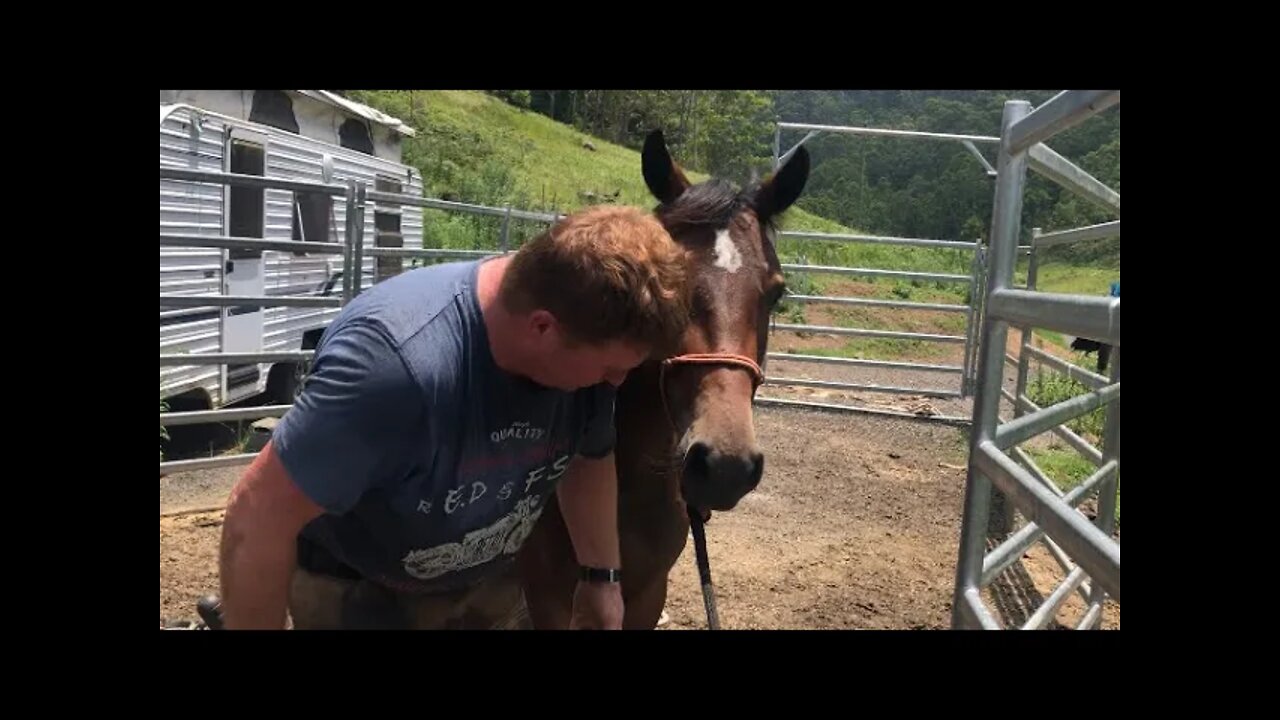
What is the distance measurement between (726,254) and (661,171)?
52 centimetres

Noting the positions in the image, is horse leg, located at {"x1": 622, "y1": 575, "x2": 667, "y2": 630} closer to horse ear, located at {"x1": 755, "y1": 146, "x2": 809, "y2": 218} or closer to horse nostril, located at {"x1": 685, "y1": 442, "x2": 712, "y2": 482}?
horse nostril, located at {"x1": 685, "y1": 442, "x2": 712, "y2": 482}

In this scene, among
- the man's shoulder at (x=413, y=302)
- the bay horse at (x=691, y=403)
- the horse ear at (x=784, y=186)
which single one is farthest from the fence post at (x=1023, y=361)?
the man's shoulder at (x=413, y=302)

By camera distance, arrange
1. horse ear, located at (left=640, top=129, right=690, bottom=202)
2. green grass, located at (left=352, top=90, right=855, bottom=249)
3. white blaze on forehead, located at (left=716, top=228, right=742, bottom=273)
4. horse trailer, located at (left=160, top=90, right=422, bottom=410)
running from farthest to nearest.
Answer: green grass, located at (left=352, top=90, right=855, bottom=249) < horse trailer, located at (left=160, top=90, right=422, bottom=410) < horse ear, located at (left=640, top=129, right=690, bottom=202) < white blaze on forehead, located at (left=716, top=228, right=742, bottom=273)

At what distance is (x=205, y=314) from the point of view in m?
5.98

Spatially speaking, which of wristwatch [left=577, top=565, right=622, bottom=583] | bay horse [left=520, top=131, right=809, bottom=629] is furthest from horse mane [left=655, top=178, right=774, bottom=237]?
wristwatch [left=577, top=565, right=622, bottom=583]

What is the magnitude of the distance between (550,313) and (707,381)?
2.29ft

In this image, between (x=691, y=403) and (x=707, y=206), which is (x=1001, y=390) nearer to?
(x=691, y=403)

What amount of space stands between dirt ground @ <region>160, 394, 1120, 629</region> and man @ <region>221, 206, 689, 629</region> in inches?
97.2

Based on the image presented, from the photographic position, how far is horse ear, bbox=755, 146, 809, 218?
2.69 m

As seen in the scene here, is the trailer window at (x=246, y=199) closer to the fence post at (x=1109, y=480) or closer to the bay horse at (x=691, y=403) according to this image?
the bay horse at (x=691, y=403)

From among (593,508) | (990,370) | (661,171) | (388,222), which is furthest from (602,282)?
(388,222)

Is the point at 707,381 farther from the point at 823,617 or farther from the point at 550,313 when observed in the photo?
the point at 823,617

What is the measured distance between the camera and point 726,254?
93.4 inches
